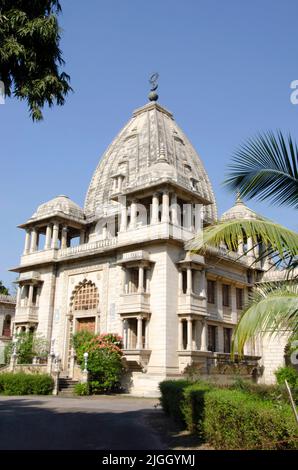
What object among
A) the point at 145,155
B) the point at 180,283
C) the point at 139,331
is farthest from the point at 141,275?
the point at 145,155

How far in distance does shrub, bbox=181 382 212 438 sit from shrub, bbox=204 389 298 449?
0.53 metres

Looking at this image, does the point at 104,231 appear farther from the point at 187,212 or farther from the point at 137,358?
the point at 137,358

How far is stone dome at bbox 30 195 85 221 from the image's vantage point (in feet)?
112

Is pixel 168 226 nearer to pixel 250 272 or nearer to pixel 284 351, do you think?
pixel 250 272

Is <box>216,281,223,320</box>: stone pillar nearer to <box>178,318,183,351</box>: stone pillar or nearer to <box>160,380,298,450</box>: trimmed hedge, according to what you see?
<box>178,318,183,351</box>: stone pillar

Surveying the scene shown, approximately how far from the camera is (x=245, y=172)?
8109mm

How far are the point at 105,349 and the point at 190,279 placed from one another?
6233mm

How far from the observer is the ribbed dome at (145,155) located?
37.9 m

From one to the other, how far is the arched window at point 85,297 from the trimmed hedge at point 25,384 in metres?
6.71

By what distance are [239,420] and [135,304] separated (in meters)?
17.3

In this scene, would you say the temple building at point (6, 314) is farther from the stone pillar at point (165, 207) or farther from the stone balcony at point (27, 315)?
the stone pillar at point (165, 207)

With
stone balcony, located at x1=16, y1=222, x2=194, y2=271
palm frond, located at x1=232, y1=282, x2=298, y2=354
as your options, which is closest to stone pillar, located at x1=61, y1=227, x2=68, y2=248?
stone balcony, located at x1=16, y1=222, x2=194, y2=271

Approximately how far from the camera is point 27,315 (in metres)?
32.2
